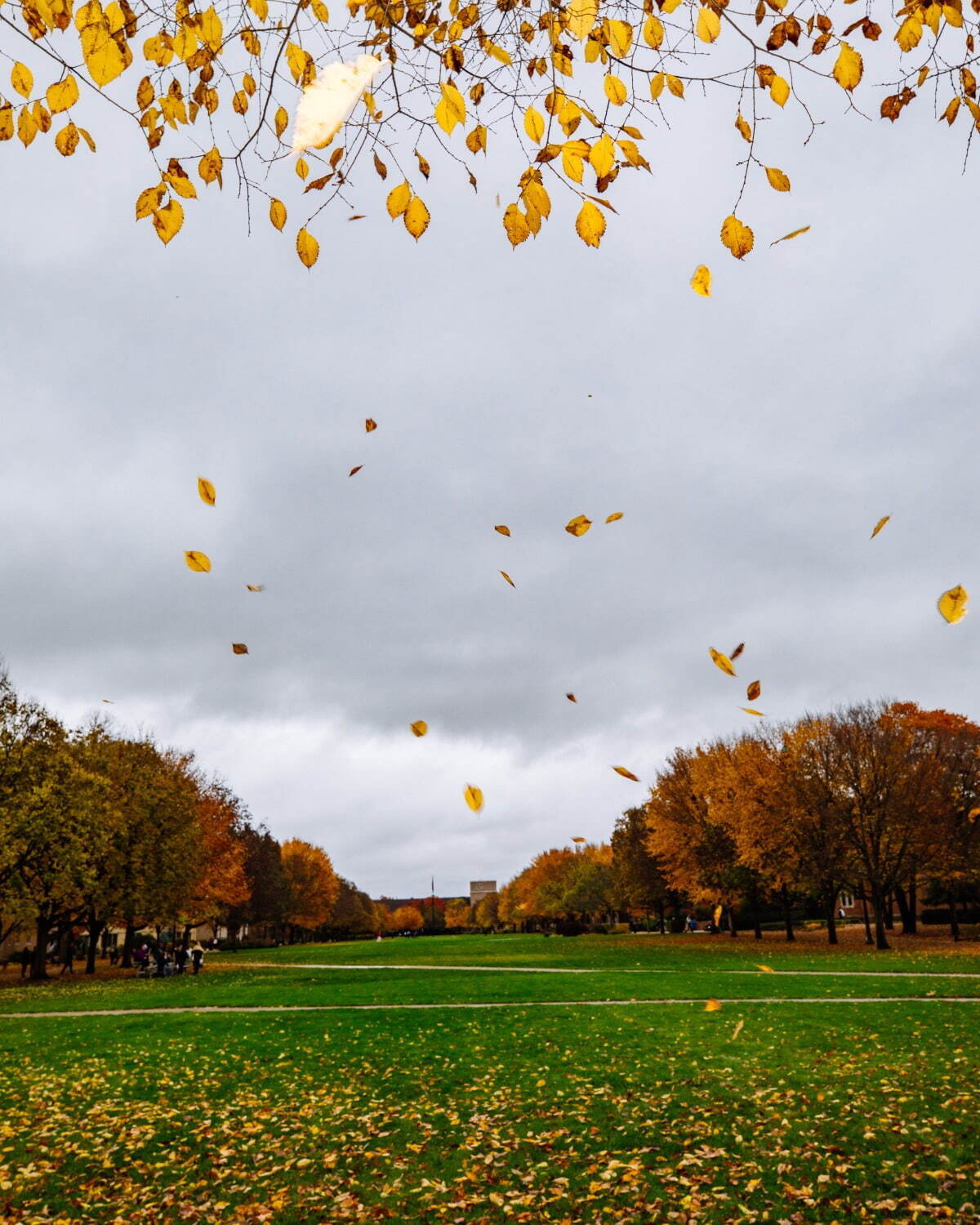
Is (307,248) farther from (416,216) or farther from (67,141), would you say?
(67,141)

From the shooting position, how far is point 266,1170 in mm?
7453

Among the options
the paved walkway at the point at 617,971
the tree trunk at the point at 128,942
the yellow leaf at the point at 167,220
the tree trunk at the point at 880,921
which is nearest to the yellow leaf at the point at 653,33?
the yellow leaf at the point at 167,220

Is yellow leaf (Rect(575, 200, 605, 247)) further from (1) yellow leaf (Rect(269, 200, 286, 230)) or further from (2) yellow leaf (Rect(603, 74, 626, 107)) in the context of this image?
(1) yellow leaf (Rect(269, 200, 286, 230))

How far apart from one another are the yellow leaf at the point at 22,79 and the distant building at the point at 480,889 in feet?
587

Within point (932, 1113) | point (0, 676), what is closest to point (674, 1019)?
point (932, 1113)

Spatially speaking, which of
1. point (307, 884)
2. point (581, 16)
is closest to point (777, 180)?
point (581, 16)

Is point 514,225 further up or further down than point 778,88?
further down

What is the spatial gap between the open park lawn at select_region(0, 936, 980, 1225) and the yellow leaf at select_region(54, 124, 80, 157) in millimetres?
7414

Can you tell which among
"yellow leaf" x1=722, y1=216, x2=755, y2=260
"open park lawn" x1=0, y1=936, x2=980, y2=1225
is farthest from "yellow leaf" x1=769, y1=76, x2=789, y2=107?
"open park lawn" x1=0, y1=936, x2=980, y2=1225

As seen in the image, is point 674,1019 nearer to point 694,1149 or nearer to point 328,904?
point 694,1149

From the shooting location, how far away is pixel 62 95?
152 inches

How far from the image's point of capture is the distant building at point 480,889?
581ft

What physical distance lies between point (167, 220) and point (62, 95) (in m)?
0.66

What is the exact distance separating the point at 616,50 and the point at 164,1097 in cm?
1162
